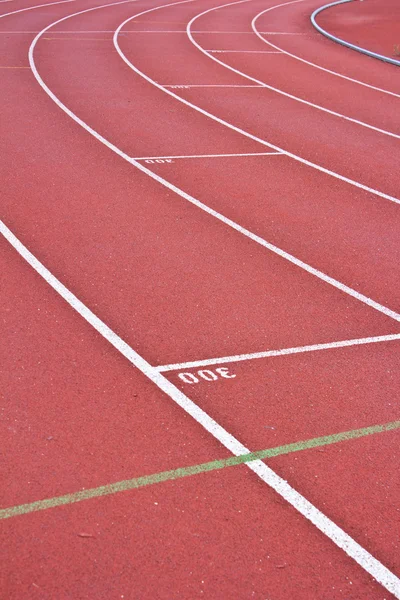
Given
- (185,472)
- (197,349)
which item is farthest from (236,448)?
(197,349)

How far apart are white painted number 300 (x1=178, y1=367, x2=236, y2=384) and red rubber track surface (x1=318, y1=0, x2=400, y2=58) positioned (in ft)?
54.5

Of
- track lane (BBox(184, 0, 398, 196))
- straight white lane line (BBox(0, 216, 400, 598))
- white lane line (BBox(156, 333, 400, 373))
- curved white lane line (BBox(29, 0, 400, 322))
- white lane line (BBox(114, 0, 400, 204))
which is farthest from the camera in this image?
track lane (BBox(184, 0, 398, 196))

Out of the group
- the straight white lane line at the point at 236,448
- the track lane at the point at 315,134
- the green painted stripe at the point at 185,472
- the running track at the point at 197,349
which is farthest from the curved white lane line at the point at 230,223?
the straight white lane line at the point at 236,448

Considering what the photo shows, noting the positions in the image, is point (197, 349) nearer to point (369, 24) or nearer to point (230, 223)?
point (230, 223)

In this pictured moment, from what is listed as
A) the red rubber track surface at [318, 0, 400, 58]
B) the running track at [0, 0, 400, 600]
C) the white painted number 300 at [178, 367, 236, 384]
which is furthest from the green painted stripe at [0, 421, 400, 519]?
the red rubber track surface at [318, 0, 400, 58]

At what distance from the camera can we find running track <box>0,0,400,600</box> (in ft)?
15.1

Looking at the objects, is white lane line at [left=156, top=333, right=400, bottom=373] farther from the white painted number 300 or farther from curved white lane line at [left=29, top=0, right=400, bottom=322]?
curved white lane line at [left=29, top=0, right=400, bottom=322]

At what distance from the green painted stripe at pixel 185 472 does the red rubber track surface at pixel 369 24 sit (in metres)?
17.1

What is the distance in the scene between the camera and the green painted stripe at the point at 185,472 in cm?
484

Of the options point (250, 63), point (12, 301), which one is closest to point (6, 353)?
point (12, 301)

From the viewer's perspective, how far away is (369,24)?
25.7 meters

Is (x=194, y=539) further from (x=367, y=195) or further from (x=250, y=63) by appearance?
(x=250, y=63)

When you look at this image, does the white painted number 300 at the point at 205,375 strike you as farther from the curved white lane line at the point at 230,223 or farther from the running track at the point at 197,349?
the curved white lane line at the point at 230,223

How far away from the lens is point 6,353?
6422 millimetres
